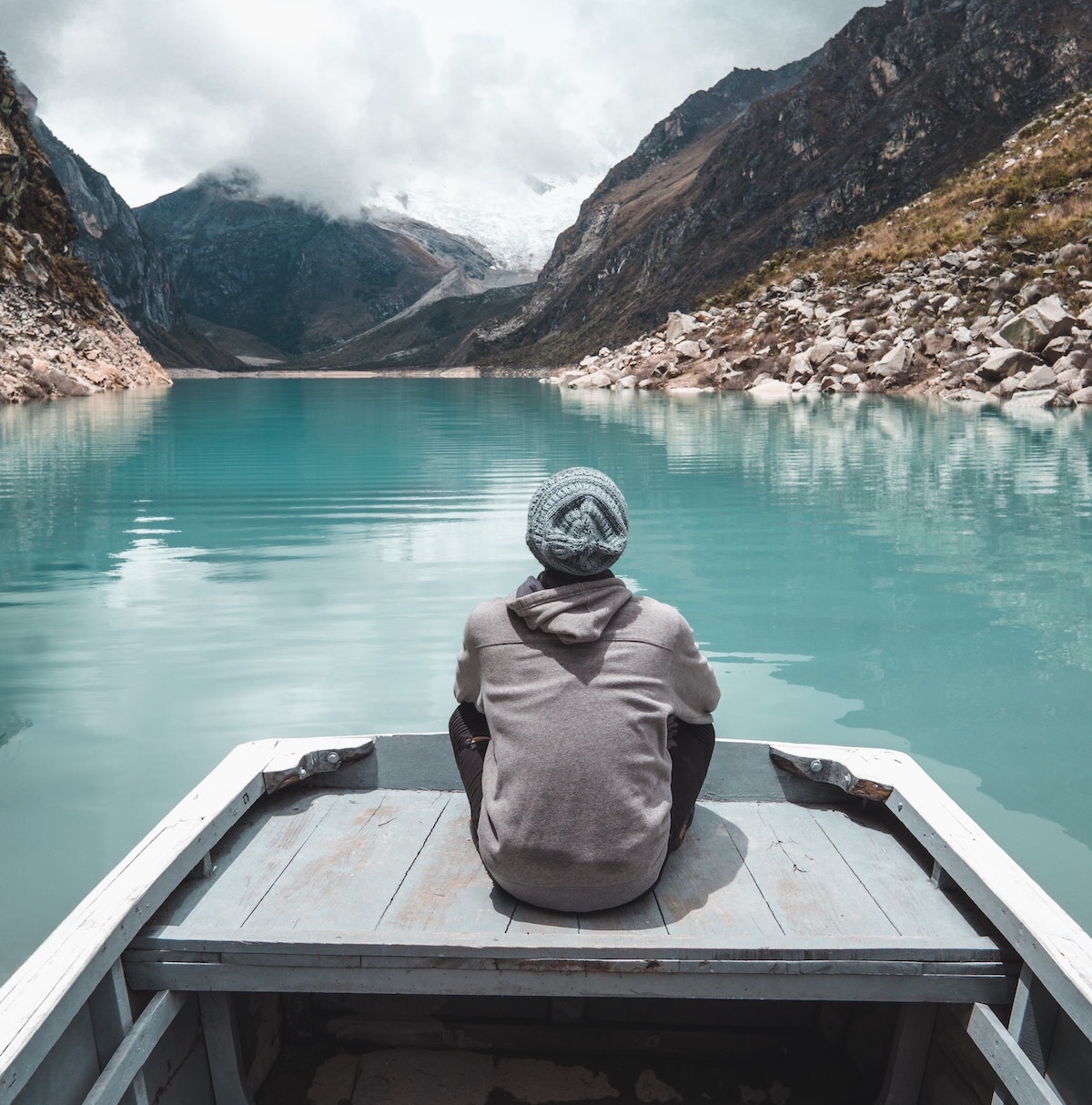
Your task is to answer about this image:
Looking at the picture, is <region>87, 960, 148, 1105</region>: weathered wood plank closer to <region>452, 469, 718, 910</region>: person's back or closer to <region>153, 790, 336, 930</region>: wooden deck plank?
<region>153, 790, 336, 930</region>: wooden deck plank

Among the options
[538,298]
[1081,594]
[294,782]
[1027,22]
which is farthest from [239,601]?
[538,298]

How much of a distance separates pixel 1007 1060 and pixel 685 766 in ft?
4.24

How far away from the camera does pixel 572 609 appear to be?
311cm

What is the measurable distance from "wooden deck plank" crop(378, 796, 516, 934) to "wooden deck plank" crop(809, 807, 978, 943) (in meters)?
1.12

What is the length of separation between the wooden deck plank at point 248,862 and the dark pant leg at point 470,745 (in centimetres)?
59

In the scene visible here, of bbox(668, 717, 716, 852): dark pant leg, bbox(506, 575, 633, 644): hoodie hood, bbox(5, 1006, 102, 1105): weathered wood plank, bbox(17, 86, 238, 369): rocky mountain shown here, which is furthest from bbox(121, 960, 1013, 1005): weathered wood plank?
bbox(17, 86, 238, 369): rocky mountain

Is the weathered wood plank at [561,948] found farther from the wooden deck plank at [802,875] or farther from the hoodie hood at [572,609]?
the hoodie hood at [572,609]

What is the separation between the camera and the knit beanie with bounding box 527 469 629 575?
312 centimetres

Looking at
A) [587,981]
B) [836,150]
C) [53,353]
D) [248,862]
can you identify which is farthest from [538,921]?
[836,150]

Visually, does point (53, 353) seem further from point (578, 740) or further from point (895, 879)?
point (895, 879)

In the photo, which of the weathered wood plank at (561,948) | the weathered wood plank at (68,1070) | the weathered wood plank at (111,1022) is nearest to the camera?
the weathered wood plank at (68,1070)

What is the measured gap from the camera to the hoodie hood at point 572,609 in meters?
3.05

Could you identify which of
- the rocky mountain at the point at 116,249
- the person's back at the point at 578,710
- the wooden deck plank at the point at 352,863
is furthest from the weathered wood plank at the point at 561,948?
the rocky mountain at the point at 116,249

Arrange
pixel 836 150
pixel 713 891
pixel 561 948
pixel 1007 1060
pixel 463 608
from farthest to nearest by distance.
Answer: pixel 836 150 → pixel 463 608 → pixel 713 891 → pixel 561 948 → pixel 1007 1060
